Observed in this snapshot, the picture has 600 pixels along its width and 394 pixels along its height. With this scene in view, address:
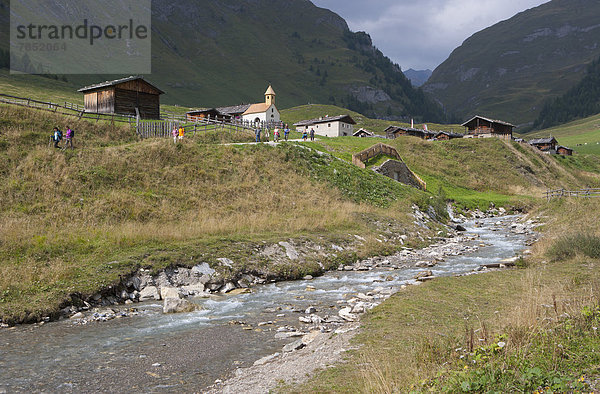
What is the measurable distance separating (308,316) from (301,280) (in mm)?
6577

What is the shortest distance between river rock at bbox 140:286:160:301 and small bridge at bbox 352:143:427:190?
121ft

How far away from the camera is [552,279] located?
45.6 ft

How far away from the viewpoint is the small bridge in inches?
1981

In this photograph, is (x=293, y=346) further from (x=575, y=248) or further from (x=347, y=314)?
(x=575, y=248)

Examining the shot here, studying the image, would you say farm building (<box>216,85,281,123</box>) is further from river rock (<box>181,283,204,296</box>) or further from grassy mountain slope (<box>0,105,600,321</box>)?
river rock (<box>181,283,204,296</box>)

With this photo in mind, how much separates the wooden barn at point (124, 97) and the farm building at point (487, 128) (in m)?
Result: 85.9

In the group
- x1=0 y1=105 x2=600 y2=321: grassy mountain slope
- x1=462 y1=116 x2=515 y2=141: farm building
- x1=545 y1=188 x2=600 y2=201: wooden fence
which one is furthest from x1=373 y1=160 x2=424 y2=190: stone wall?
x1=462 y1=116 x2=515 y2=141: farm building

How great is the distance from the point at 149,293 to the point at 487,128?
365ft

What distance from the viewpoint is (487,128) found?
10719cm

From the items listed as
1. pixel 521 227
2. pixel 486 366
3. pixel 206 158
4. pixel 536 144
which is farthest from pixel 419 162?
pixel 536 144

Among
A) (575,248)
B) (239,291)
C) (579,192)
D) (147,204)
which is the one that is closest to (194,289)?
(239,291)

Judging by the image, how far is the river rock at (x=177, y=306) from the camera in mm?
13953

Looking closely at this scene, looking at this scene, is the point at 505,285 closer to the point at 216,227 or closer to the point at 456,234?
the point at 216,227

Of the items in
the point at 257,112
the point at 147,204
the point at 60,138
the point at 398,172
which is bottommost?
the point at 147,204
